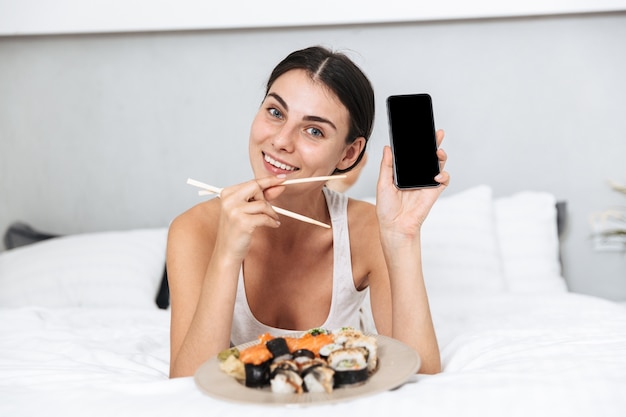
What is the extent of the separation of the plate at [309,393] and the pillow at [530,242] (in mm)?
1455

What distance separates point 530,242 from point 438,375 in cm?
149

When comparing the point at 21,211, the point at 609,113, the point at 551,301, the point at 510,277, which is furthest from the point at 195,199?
the point at 609,113

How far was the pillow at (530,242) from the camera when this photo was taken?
2463mm

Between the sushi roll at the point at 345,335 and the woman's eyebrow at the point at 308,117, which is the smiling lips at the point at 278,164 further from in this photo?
the sushi roll at the point at 345,335

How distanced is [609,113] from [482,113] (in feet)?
1.62

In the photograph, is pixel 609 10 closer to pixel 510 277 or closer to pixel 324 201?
pixel 510 277

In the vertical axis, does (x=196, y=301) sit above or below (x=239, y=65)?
below

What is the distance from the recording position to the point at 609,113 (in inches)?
108

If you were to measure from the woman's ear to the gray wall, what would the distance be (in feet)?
3.67

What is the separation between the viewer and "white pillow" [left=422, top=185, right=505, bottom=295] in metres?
2.32

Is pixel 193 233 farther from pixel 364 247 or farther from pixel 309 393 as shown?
pixel 309 393

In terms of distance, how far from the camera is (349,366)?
1021mm

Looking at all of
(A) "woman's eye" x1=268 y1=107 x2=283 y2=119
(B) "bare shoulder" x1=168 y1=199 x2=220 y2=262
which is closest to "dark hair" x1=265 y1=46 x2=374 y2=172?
(A) "woman's eye" x1=268 y1=107 x2=283 y2=119

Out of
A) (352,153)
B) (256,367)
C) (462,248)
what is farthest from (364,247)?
(462,248)
